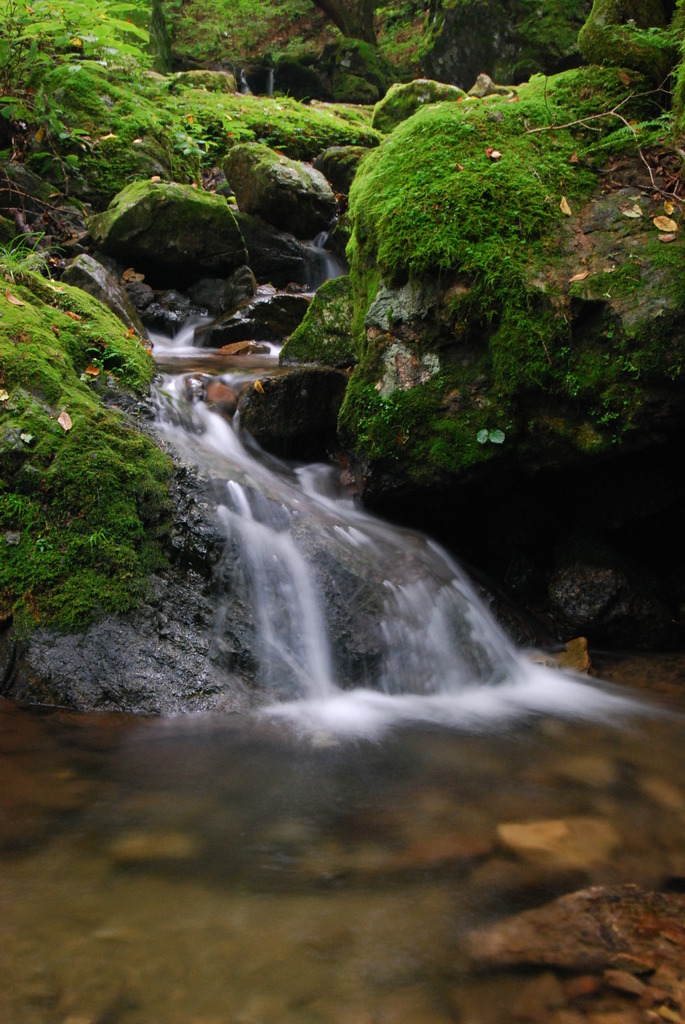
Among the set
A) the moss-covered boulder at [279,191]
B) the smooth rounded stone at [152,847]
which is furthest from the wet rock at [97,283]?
the smooth rounded stone at [152,847]

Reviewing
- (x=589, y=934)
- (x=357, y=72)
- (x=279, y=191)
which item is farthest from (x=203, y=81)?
(x=589, y=934)

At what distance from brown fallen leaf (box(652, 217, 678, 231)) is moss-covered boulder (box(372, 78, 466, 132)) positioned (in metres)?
7.81

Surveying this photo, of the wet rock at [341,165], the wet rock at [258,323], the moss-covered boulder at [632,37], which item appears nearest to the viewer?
the moss-covered boulder at [632,37]

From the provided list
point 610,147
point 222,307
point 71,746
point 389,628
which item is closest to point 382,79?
point 222,307

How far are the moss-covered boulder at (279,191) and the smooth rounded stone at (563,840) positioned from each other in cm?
935

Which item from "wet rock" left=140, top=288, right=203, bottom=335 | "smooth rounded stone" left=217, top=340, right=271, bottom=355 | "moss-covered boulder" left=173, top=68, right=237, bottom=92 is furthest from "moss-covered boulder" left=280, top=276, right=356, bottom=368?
"moss-covered boulder" left=173, top=68, right=237, bottom=92

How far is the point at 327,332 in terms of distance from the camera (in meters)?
6.36

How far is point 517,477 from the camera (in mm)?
4875

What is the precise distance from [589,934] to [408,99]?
45.0ft

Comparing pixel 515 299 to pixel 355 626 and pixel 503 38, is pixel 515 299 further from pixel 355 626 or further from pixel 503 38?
pixel 503 38

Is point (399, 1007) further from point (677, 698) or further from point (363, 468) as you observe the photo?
point (363, 468)

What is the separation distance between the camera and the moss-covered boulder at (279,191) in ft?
32.4

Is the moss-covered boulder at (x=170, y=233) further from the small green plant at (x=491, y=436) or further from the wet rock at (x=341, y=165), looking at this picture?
the small green plant at (x=491, y=436)

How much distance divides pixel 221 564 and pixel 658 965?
278 cm
